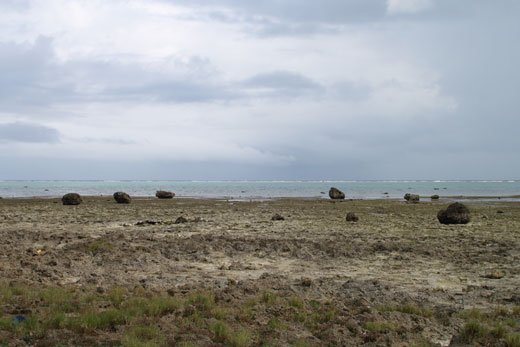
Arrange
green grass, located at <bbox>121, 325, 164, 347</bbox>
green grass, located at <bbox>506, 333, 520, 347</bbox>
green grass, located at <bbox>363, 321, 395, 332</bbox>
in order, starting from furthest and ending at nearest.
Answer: green grass, located at <bbox>363, 321, 395, 332</bbox>, green grass, located at <bbox>506, 333, 520, 347</bbox>, green grass, located at <bbox>121, 325, 164, 347</bbox>

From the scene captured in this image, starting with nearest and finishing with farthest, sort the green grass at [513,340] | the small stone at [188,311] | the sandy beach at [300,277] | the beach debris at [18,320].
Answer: the green grass at [513,340]
the beach debris at [18,320]
the sandy beach at [300,277]
the small stone at [188,311]

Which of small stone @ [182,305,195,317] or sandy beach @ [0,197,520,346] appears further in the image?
small stone @ [182,305,195,317]

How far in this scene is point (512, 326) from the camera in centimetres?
755

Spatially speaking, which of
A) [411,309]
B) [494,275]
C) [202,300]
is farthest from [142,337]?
[494,275]

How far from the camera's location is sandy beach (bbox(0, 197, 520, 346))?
7.27 m

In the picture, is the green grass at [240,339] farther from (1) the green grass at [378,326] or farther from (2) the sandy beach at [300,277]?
(1) the green grass at [378,326]

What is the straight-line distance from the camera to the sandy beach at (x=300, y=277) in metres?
7.27

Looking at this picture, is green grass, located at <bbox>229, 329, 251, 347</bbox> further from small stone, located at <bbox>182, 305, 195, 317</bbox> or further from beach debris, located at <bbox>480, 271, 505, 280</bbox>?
beach debris, located at <bbox>480, 271, 505, 280</bbox>

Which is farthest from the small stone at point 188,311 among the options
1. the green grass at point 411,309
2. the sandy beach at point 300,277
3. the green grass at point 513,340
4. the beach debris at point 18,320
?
the green grass at point 513,340

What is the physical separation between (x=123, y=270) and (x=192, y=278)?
251 centimetres

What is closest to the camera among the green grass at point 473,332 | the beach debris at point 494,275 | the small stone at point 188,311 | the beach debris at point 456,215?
the green grass at point 473,332

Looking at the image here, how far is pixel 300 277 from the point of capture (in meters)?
11.7

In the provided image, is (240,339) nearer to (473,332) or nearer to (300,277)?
(473,332)

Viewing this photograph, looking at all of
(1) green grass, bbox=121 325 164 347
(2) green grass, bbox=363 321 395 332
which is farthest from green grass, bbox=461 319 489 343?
(1) green grass, bbox=121 325 164 347
